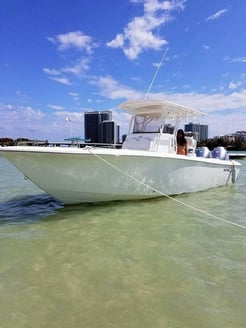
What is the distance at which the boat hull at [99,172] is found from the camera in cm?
658

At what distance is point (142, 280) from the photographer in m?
3.56

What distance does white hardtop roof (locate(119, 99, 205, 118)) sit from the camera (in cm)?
Result: 887

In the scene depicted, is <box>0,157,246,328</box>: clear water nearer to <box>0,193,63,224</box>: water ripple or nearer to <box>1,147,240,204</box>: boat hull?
<box>0,193,63,224</box>: water ripple

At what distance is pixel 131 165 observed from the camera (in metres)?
7.29

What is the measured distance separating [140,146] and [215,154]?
404cm

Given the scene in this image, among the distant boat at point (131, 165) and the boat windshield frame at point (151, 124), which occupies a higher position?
the boat windshield frame at point (151, 124)

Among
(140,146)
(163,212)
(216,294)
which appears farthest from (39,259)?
(140,146)

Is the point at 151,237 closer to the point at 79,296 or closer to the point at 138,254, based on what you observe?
the point at 138,254

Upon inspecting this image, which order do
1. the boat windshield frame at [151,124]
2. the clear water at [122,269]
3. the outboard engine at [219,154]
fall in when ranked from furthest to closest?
the outboard engine at [219,154]
the boat windshield frame at [151,124]
the clear water at [122,269]

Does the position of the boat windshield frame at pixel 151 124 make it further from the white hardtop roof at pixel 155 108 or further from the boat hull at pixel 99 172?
the boat hull at pixel 99 172

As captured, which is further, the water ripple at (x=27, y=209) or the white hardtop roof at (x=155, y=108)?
the white hardtop roof at (x=155, y=108)

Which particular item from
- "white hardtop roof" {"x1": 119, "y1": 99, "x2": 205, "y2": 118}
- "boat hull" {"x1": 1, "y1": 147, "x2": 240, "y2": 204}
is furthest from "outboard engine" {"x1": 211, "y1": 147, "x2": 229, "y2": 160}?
"boat hull" {"x1": 1, "y1": 147, "x2": 240, "y2": 204}

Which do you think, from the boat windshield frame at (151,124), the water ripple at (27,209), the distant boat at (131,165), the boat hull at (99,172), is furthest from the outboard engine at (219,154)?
the water ripple at (27,209)

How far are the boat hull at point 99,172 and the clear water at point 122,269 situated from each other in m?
0.54
